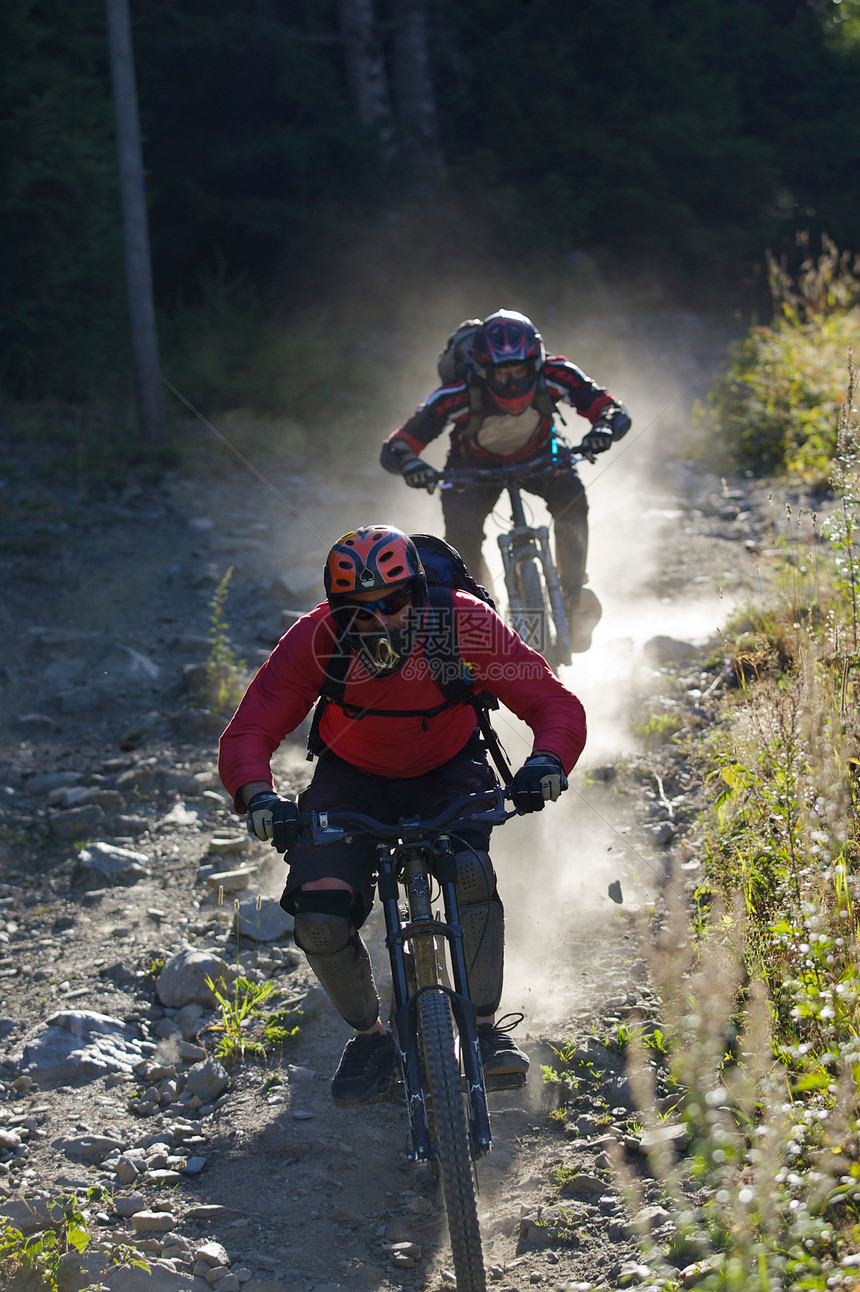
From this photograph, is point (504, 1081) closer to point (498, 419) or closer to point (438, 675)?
point (438, 675)

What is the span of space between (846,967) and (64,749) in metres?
5.52

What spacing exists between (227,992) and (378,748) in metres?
1.64

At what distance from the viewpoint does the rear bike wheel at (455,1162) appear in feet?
10.1

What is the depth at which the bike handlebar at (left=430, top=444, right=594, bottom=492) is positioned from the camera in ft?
23.1

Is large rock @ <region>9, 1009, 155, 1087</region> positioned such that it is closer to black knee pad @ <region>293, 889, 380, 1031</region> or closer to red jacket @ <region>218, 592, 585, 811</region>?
black knee pad @ <region>293, 889, 380, 1031</region>

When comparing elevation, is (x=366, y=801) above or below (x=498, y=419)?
below

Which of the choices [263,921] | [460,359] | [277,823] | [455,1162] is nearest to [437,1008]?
[455,1162]

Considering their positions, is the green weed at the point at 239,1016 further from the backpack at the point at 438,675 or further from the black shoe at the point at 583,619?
the black shoe at the point at 583,619

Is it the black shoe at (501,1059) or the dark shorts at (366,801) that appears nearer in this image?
the black shoe at (501,1059)

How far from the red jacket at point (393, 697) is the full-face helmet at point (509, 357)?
2.93 m

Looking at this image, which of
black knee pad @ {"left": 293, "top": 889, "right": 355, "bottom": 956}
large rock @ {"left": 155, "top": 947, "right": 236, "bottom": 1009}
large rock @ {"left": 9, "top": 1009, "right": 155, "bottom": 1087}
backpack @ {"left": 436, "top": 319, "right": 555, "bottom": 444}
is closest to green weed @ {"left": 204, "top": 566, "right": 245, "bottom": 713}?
backpack @ {"left": 436, "top": 319, "right": 555, "bottom": 444}

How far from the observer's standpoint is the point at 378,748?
4.14 meters

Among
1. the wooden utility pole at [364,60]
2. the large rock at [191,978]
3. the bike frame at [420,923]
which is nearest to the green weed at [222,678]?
the large rock at [191,978]

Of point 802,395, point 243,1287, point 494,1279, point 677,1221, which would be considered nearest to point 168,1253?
point 243,1287
